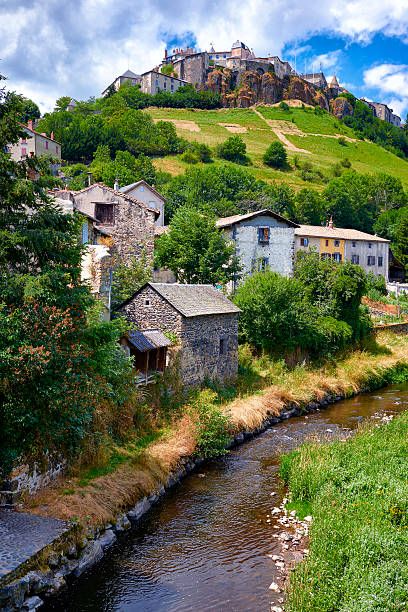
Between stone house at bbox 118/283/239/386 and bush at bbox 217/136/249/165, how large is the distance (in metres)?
85.2

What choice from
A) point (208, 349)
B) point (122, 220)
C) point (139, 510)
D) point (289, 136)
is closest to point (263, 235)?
point (122, 220)

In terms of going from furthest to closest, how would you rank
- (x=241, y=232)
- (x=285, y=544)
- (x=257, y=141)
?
(x=257, y=141) < (x=241, y=232) < (x=285, y=544)

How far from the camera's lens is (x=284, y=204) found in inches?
3155

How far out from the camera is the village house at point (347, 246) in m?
59.4

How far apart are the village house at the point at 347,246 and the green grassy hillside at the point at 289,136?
38487 millimetres

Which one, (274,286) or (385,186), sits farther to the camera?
(385,186)

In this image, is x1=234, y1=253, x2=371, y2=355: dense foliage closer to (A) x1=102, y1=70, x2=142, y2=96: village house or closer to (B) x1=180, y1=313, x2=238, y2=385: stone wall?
(B) x1=180, y1=313, x2=238, y2=385: stone wall

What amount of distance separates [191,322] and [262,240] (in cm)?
2289

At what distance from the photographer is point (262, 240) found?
46.8m

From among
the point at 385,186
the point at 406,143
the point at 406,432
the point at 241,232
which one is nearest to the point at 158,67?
the point at 406,143

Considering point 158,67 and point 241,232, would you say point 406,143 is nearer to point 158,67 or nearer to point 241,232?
point 158,67

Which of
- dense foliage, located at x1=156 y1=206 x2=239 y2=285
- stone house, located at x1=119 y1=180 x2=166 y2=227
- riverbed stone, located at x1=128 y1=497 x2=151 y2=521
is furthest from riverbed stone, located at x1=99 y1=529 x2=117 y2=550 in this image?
stone house, located at x1=119 y1=180 x2=166 y2=227

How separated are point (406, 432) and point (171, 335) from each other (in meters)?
9.67

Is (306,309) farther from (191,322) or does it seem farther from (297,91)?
(297,91)
